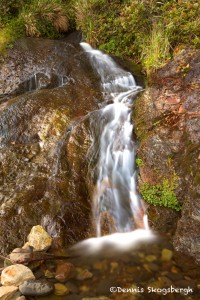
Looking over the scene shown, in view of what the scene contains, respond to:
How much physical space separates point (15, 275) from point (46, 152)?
2.63m

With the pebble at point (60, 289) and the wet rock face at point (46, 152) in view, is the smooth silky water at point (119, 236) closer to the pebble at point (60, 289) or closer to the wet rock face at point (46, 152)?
the pebble at point (60, 289)

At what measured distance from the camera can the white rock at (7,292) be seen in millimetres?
3556

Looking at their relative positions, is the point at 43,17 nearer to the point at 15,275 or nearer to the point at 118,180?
the point at 118,180

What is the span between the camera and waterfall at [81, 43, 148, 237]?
5031mm

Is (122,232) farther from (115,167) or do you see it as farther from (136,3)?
(136,3)

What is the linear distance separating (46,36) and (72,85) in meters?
3.53

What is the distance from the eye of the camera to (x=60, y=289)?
378cm

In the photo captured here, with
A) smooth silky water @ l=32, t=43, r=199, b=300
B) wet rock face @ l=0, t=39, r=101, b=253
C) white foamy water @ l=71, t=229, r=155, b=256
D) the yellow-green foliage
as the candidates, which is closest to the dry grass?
the yellow-green foliage

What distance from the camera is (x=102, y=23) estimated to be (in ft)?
30.3

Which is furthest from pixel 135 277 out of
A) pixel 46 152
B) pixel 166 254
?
pixel 46 152

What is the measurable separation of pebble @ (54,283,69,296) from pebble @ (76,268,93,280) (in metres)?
0.23

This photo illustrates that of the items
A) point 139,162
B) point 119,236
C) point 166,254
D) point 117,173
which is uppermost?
point 139,162

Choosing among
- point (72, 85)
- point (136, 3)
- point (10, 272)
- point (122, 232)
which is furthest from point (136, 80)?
point (10, 272)

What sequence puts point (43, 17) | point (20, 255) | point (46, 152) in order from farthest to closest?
1. point (43, 17)
2. point (46, 152)
3. point (20, 255)
